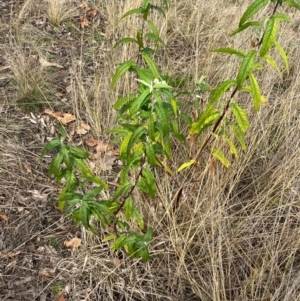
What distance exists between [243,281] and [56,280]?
2.70 feet

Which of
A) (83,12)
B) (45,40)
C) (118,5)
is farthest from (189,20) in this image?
(45,40)

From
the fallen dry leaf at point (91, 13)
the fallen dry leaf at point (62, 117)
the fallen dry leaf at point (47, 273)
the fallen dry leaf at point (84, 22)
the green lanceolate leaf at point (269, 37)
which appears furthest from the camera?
the fallen dry leaf at point (91, 13)

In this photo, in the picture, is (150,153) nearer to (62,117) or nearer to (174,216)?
(174,216)

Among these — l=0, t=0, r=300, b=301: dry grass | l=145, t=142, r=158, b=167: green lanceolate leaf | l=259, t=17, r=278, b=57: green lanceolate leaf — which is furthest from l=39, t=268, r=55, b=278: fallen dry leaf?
l=259, t=17, r=278, b=57: green lanceolate leaf

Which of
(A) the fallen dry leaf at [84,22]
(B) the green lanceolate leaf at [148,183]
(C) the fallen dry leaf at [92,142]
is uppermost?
(B) the green lanceolate leaf at [148,183]

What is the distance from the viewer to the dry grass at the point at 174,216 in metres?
1.93

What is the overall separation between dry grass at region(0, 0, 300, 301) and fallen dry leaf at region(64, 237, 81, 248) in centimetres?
3

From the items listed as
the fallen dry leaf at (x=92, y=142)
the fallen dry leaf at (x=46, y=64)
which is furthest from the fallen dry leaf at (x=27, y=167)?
the fallen dry leaf at (x=46, y=64)

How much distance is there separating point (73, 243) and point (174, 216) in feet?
1.70

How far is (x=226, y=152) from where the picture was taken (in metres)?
2.24

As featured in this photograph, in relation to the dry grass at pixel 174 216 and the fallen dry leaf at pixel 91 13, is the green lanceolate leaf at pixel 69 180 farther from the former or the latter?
the fallen dry leaf at pixel 91 13

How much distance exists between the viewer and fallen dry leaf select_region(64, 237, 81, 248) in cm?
213

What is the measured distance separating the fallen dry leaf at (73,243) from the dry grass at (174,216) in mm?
28

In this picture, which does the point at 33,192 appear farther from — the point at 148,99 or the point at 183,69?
the point at 183,69
